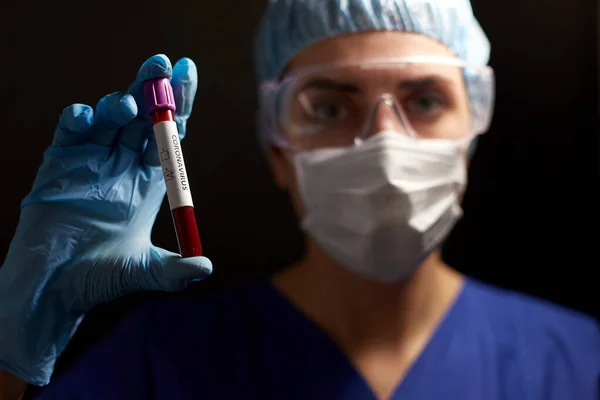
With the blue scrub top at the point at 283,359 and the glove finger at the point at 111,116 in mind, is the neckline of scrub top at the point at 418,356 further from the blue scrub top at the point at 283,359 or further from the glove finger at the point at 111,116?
the glove finger at the point at 111,116

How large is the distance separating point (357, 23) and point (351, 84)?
11 cm

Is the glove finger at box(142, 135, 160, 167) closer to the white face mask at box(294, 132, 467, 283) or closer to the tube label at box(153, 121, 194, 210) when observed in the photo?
the tube label at box(153, 121, 194, 210)

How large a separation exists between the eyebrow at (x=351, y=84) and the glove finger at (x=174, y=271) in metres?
0.43

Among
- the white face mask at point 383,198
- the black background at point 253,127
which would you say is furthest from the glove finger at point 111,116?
the white face mask at point 383,198

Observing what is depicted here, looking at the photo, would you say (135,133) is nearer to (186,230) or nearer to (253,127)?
(186,230)

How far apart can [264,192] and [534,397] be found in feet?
2.07

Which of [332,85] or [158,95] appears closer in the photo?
[158,95]

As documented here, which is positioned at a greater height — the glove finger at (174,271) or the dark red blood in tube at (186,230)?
the dark red blood in tube at (186,230)

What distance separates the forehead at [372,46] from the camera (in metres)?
0.95

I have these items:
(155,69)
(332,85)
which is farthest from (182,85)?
(332,85)

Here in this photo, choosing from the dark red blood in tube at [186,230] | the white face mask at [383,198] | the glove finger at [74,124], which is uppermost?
the glove finger at [74,124]

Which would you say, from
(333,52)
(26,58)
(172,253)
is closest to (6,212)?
(26,58)

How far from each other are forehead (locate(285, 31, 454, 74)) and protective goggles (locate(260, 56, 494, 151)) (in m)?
0.02

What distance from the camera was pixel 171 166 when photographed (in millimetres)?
620
